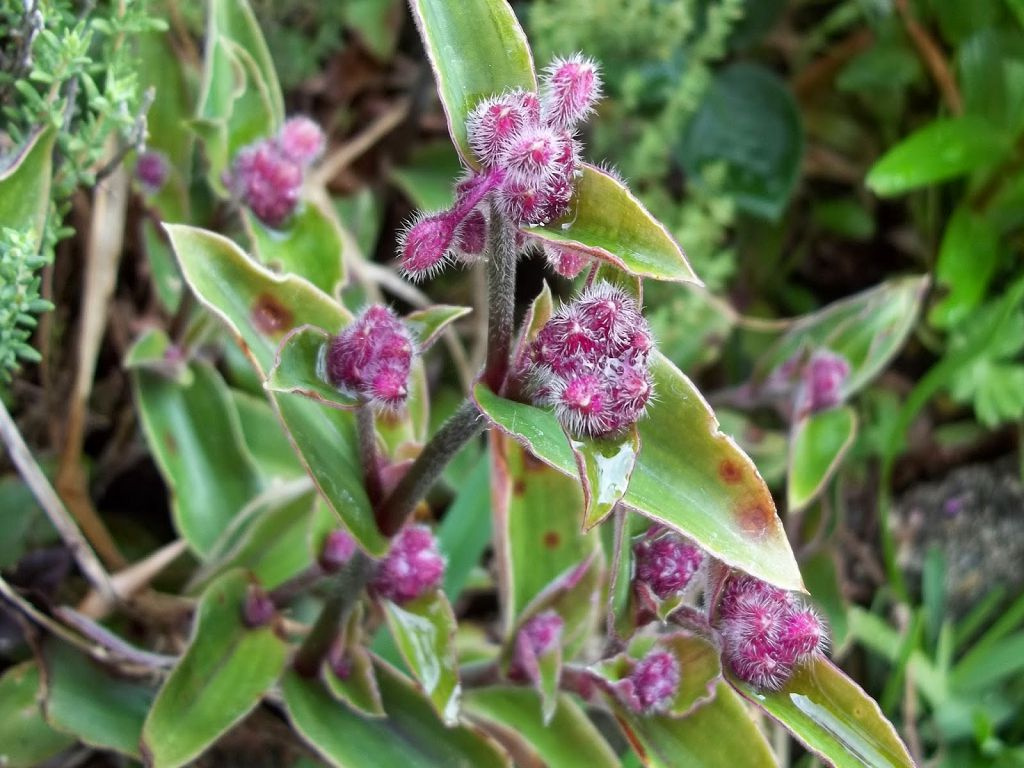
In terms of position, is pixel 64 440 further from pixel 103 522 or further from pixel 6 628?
pixel 6 628

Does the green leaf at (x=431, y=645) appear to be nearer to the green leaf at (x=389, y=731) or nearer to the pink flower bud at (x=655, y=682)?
the green leaf at (x=389, y=731)

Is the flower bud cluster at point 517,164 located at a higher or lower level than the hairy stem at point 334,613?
higher

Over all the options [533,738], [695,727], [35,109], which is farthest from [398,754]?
[35,109]

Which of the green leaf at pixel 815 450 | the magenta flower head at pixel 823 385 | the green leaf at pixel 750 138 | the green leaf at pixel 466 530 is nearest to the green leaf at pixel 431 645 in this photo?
the green leaf at pixel 466 530

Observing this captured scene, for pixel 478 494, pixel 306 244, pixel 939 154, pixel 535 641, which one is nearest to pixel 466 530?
pixel 478 494

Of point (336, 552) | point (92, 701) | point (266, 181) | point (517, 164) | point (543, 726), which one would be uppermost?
point (517, 164)

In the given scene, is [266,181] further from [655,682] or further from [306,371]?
[655,682]

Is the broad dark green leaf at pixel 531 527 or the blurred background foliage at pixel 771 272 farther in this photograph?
the blurred background foliage at pixel 771 272
